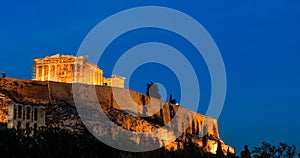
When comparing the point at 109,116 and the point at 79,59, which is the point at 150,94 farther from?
the point at 109,116

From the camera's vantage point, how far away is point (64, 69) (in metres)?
69.5

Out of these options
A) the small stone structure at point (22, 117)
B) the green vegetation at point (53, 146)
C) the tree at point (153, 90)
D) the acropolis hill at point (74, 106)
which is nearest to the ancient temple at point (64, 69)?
the tree at point (153, 90)

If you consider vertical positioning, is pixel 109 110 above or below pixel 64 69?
below

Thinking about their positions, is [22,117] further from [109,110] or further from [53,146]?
[109,110]

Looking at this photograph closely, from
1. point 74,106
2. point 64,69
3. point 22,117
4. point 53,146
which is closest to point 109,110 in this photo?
point 74,106

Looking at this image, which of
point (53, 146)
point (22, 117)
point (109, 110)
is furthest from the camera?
point (109, 110)

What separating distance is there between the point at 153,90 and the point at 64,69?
1007 cm

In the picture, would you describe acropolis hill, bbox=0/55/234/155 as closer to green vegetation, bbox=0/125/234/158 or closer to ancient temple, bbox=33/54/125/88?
ancient temple, bbox=33/54/125/88

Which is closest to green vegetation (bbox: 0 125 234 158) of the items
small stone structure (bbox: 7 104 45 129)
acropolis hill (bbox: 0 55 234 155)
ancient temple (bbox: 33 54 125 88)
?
small stone structure (bbox: 7 104 45 129)

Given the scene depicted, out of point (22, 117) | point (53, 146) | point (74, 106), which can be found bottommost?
point (53, 146)

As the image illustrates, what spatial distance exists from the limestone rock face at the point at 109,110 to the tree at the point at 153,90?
3.15m

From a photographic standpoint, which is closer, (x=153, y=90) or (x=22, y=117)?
(x=22, y=117)

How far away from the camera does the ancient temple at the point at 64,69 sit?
68938 mm

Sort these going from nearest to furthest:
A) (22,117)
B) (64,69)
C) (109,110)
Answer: (22,117)
(109,110)
(64,69)
